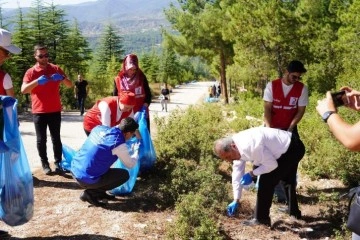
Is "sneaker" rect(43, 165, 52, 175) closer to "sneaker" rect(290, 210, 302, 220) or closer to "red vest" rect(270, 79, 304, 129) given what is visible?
"red vest" rect(270, 79, 304, 129)

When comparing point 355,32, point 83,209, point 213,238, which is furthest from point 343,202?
point 355,32

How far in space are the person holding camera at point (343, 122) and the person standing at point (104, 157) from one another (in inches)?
82.3

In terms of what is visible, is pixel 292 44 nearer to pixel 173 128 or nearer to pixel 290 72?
pixel 173 128

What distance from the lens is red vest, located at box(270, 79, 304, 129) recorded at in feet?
15.9

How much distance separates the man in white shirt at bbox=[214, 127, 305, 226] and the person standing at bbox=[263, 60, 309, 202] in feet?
2.51

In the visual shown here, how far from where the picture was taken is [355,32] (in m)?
12.6

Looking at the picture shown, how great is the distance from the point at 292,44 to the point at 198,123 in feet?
26.1

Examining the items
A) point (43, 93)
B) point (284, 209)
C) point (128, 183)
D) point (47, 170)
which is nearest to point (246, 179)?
point (284, 209)

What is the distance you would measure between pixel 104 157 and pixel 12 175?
0.89m

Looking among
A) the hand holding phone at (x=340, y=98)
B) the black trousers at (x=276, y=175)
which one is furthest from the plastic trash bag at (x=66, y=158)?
the hand holding phone at (x=340, y=98)

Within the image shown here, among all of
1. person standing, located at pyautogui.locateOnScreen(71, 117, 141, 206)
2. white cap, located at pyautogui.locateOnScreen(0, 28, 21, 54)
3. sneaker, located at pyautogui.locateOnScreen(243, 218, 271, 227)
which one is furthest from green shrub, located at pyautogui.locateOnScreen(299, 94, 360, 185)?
white cap, located at pyautogui.locateOnScreen(0, 28, 21, 54)

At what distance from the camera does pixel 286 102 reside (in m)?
4.88

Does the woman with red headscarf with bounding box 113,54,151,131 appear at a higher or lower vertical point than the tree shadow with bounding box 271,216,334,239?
higher

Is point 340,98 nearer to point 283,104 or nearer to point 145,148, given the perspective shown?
point 283,104
